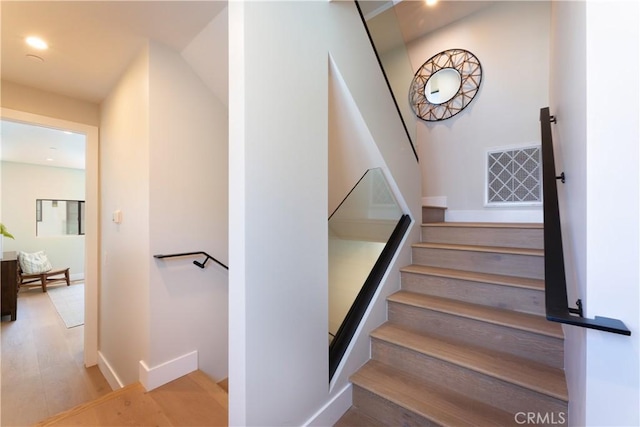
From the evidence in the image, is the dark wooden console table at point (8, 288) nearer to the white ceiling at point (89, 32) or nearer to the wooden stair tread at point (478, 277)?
the white ceiling at point (89, 32)

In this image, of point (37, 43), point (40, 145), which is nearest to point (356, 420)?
point (37, 43)

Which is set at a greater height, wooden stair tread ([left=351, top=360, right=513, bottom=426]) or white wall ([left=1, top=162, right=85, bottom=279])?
white wall ([left=1, top=162, right=85, bottom=279])

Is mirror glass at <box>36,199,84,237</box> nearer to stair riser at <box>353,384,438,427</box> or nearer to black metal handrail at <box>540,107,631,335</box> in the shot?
stair riser at <box>353,384,438,427</box>

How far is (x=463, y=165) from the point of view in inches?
123

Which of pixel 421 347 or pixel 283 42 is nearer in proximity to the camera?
pixel 283 42

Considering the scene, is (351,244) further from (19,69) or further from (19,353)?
(19,353)

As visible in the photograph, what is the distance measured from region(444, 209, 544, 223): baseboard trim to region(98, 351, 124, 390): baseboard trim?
388cm

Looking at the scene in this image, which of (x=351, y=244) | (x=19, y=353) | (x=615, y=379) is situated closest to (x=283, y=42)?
(x=351, y=244)

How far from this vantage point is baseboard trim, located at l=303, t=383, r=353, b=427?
1.37m

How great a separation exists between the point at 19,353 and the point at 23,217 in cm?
465

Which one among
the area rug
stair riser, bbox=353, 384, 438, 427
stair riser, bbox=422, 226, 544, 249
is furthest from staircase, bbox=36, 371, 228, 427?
the area rug

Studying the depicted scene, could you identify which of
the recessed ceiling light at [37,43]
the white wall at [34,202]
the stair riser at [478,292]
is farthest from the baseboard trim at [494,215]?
the white wall at [34,202]

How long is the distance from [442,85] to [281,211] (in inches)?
124

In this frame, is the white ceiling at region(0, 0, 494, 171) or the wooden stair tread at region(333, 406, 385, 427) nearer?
the wooden stair tread at region(333, 406, 385, 427)
